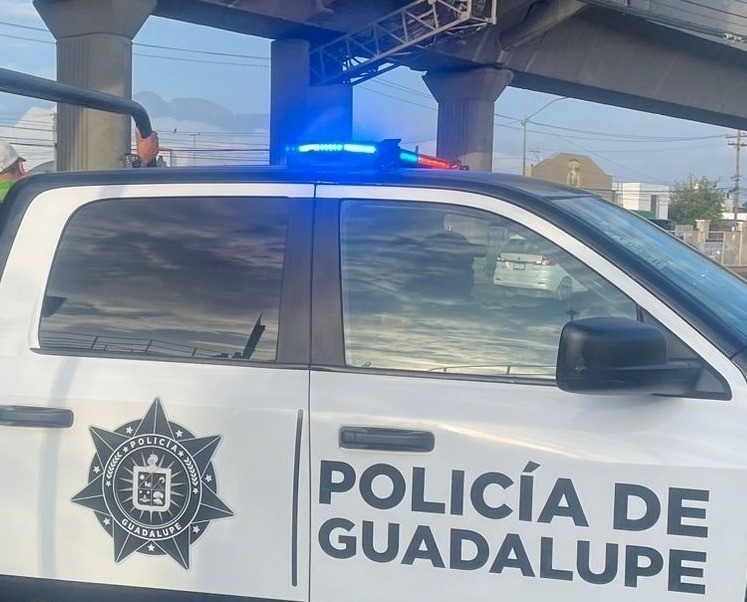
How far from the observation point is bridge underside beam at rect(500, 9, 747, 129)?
2411cm

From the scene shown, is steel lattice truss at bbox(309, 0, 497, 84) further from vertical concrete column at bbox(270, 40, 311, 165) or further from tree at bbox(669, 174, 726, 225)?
tree at bbox(669, 174, 726, 225)

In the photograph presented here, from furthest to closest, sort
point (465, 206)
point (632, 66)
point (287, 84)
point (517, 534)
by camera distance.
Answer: point (632, 66) → point (287, 84) → point (465, 206) → point (517, 534)

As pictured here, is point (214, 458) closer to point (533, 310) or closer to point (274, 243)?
point (274, 243)

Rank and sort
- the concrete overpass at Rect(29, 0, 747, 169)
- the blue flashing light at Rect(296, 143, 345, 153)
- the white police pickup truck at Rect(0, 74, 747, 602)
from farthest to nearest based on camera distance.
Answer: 1. the concrete overpass at Rect(29, 0, 747, 169)
2. the blue flashing light at Rect(296, 143, 345, 153)
3. the white police pickup truck at Rect(0, 74, 747, 602)

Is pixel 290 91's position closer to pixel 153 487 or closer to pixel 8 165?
pixel 8 165

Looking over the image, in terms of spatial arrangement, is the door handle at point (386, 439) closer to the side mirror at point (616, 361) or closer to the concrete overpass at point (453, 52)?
the side mirror at point (616, 361)

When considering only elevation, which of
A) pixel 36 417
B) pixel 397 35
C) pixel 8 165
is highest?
pixel 397 35

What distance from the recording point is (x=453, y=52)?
2167 cm

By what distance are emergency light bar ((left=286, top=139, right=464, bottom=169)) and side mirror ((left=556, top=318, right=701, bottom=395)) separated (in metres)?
1.02

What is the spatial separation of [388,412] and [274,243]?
64cm

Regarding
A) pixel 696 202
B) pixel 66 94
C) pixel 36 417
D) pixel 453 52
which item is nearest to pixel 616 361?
pixel 36 417

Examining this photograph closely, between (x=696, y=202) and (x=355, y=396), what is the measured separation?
285 feet

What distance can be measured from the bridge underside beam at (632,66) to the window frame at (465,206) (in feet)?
70.0

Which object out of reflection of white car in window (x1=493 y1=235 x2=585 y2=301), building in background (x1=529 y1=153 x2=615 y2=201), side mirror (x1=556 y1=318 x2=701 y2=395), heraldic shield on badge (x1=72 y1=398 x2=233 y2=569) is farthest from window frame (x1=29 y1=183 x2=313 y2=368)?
building in background (x1=529 y1=153 x2=615 y2=201)
